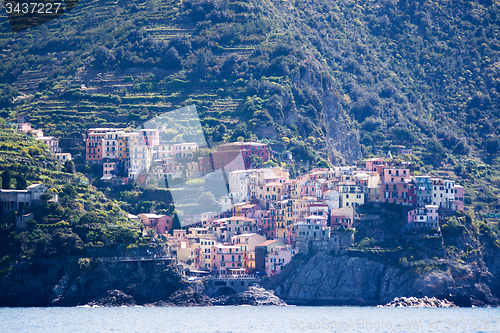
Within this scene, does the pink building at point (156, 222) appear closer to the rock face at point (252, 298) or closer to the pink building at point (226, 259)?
the pink building at point (226, 259)

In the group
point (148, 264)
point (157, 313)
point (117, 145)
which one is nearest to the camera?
point (157, 313)

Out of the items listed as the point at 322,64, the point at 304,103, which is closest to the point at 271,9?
the point at 322,64

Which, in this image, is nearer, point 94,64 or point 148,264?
point 148,264

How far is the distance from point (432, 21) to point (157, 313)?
92.4 m

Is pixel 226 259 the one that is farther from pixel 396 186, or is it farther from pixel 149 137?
pixel 149 137

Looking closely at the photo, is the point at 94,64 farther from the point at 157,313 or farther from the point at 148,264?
the point at 157,313

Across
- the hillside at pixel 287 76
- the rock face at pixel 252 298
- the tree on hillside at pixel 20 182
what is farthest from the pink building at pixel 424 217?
the tree on hillside at pixel 20 182

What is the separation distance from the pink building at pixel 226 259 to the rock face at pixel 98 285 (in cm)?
487

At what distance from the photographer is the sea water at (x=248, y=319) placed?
76625 millimetres

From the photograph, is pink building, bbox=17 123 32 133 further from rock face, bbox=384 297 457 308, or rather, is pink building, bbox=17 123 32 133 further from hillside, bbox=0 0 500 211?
rock face, bbox=384 297 457 308

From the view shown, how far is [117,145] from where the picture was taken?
116438 mm

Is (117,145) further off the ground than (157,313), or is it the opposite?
(117,145)

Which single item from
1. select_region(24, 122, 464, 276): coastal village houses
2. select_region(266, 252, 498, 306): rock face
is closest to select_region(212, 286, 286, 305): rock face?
select_region(266, 252, 498, 306): rock face

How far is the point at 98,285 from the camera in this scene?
301 feet
